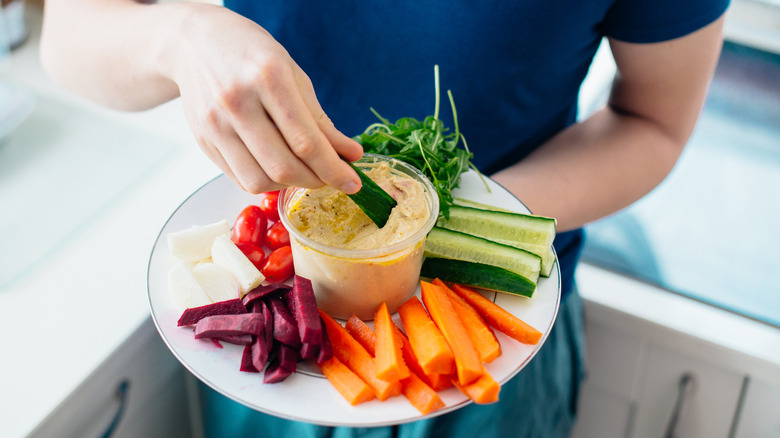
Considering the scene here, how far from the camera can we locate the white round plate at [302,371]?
0.76 metres

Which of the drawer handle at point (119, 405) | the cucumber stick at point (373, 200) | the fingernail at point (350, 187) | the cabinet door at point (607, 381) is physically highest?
the fingernail at point (350, 187)

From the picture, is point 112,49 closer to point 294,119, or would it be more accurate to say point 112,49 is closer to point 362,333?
point 294,119

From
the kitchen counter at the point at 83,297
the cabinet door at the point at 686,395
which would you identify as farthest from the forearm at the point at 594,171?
the kitchen counter at the point at 83,297

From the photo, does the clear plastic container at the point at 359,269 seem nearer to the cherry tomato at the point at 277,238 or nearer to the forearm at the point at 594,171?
the cherry tomato at the point at 277,238

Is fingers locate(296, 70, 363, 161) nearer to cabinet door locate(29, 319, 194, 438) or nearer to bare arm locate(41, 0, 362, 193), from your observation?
bare arm locate(41, 0, 362, 193)

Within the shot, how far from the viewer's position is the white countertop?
109 cm

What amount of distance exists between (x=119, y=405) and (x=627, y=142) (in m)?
Result: 1.15

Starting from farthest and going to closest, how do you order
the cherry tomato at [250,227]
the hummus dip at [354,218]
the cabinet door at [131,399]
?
the cabinet door at [131,399] < the cherry tomato at [250,227] < the hummus dip at [354,218]

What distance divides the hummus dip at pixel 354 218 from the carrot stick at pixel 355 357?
118 millimetres

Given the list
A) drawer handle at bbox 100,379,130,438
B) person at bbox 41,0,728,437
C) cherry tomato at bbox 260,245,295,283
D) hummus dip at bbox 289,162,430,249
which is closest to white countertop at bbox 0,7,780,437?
drawer handle at bbox 100,379,130,438

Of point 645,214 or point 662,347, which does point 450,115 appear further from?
point 662,347

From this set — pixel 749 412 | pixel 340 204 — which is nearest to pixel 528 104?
pixel 340 204

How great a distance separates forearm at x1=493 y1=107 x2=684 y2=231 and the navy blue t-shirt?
88mm

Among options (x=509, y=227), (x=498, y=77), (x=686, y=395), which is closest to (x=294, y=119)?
(x=509, y=227)
